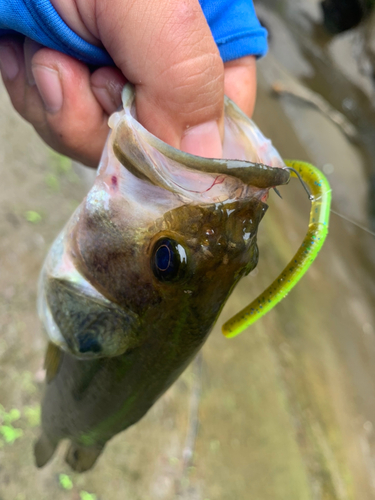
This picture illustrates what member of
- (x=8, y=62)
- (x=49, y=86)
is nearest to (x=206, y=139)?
(x=49, y=86)

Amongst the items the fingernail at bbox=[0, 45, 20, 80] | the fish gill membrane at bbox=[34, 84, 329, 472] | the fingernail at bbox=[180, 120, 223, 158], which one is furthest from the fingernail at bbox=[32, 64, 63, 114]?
the fingernail at bbox=[180, 120, 223, 158]

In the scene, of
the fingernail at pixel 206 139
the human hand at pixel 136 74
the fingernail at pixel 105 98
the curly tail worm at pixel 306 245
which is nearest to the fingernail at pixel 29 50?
the human hand at pixel 136 74

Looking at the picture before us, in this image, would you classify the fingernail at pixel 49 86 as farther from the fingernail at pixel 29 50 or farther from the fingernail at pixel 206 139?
the fingernail at pixel 206 139

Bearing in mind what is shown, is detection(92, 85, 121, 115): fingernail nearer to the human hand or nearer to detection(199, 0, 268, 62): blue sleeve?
the human hand

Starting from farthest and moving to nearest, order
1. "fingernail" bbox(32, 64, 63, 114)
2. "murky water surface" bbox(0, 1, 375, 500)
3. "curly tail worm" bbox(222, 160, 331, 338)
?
"murky water surface" bbox(0, 1, 375, 500) < "fingernail" bbox(32, 64, 63, 114) < "curly tail worm" bbox(222, 160, 331, 338)

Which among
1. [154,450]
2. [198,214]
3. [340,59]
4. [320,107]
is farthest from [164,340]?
[340,59]

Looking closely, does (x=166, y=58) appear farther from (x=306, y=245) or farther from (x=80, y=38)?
(x=306, y=245)
